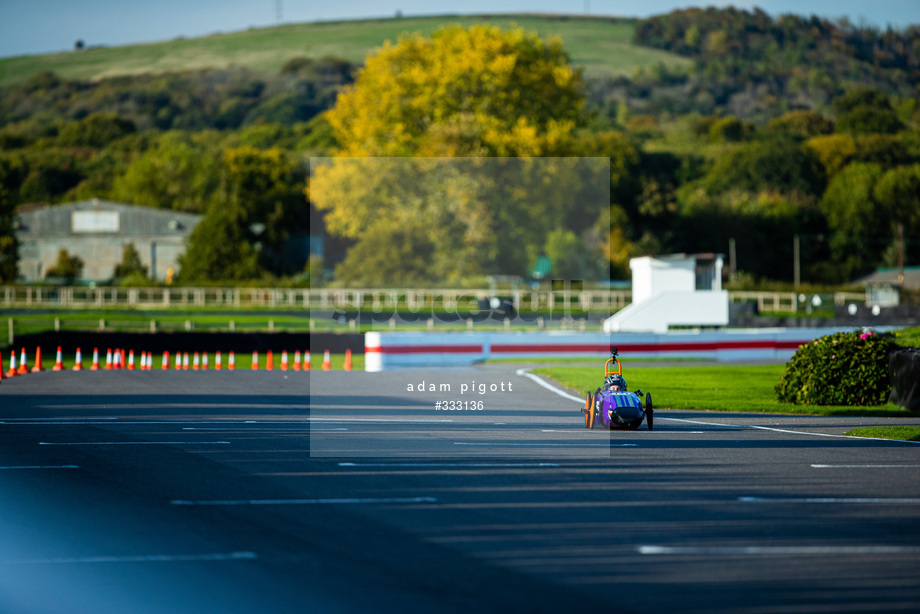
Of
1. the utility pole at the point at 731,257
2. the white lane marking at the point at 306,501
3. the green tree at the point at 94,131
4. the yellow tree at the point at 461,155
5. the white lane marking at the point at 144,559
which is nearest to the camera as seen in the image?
the white lane marking at the point at 144,559

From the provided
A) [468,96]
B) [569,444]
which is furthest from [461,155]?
[569,444]

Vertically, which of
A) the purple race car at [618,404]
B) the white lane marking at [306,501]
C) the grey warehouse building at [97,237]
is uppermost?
the grey warehouse building at [97,237]

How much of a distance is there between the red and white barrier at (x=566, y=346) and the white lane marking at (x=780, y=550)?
76.3ft

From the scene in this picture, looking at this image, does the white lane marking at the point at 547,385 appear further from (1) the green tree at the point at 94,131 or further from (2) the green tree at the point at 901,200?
(1) the green tree at the point at 94,131

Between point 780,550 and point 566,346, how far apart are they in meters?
27.4

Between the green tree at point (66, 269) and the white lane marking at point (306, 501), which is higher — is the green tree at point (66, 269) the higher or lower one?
the higher one

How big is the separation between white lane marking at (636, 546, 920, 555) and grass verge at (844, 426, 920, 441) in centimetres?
809

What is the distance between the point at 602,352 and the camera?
3584 cm

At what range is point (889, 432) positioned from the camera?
16812 mm

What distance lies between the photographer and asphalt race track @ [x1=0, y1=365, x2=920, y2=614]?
24.2 ft

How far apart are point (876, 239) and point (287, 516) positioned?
110 metres

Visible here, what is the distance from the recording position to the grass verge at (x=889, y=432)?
16.4m

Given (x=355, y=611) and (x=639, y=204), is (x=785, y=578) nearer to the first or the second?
(x=355, y=611)

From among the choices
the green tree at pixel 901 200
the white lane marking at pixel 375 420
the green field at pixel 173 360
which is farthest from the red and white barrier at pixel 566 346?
the green tree at pixel 901 200
